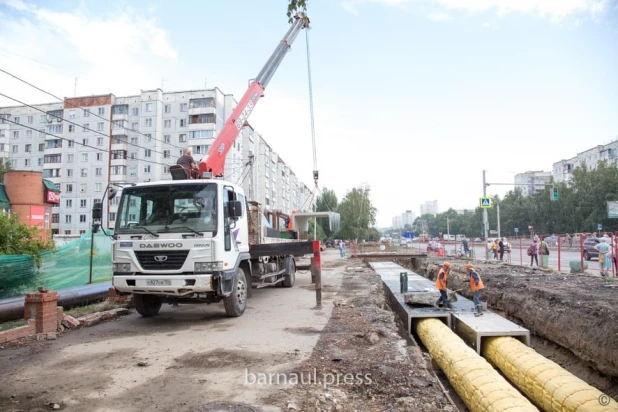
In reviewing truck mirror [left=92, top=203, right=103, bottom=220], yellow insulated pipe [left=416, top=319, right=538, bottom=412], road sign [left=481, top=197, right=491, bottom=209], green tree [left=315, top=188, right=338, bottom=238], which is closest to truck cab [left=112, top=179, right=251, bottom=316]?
truck mirror [left=92, top=203, right=103, bottom=220]

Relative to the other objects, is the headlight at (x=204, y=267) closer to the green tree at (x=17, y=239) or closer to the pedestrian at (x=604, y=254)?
the green tree at (x=17, y=239)

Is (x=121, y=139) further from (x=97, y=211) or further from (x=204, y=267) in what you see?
(x=204, y=267)

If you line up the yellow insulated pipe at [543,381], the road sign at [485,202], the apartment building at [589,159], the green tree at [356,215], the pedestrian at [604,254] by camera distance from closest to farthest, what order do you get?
the yellow insulated pipe at [543,381] < the pedestrian at [604,254] < the road sign at [485,202] < the green tree at [356,215] < the apartment building at [589,159]

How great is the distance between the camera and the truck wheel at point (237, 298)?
7.84 metres

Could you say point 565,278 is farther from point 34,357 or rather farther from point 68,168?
point 68,168

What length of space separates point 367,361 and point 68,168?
5659 cm

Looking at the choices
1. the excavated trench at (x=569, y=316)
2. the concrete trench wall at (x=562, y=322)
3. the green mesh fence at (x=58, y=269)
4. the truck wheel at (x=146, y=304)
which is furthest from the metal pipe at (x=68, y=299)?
the concrete trench wall at (x=562, y=322)

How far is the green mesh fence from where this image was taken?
8.34m

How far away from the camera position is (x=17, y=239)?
32.8 feet

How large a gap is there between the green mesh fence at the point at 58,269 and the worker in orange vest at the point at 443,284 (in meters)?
7.76

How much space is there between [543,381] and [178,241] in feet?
19.0

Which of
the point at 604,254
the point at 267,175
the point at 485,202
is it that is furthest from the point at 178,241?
the point at 267,175

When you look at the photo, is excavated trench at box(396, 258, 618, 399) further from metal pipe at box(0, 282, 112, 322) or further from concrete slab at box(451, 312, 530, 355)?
metal pipe at box(0, 282, 112, 322)

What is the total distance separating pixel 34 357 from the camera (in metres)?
5.39
